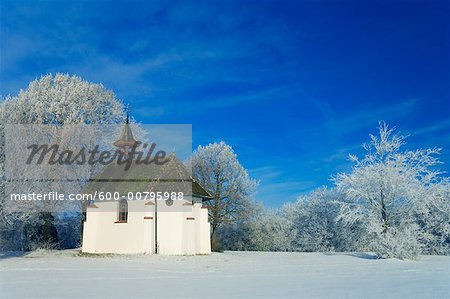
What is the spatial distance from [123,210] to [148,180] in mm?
2784

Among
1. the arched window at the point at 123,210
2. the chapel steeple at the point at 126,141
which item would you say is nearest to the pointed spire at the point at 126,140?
the chapel steeple at the point at 126,141

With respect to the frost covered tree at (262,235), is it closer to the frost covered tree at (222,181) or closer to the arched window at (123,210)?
the frost covered tree at (222,181)

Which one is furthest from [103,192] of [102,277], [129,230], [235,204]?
[102,277]

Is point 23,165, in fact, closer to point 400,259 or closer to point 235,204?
point 235,204

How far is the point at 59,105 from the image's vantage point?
30.8 metres

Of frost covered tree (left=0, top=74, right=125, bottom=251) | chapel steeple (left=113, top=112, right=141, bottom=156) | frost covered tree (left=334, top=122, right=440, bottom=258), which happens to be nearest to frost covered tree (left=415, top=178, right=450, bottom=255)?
frost covered tree (left=334, top=122, right=440, bottom=258)

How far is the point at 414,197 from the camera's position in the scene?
24516mm

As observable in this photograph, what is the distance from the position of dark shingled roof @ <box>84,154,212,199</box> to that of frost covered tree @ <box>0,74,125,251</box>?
461 centimetres

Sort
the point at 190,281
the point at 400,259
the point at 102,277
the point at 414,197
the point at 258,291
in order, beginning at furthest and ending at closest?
the point at 414,197, the point at 400,259, the point at 102,277, the point at 190,281, the point at 258,291

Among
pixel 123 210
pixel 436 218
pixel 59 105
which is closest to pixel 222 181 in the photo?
pixel 123 210

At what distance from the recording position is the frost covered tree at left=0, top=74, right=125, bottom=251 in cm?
2917

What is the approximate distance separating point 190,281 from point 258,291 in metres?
2.92

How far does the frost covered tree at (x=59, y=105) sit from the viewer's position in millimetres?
29172

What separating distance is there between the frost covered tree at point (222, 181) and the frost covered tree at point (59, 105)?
8.45 m
